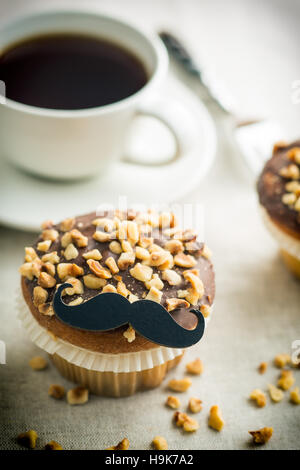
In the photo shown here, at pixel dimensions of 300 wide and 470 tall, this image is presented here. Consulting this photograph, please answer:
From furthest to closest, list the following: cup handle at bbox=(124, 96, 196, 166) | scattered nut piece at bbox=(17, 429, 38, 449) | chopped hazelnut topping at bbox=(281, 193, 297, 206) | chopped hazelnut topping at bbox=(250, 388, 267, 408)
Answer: cup handle at bbox=(124, 96, 196, 166) < chopped hazelnut topping at bbox=(281, 193, 297, 206) < chopped hazelnut topping at bbox=(250, 388, 267, 408) < scattered nut piece at bbox=(17, 429, 38, 449)

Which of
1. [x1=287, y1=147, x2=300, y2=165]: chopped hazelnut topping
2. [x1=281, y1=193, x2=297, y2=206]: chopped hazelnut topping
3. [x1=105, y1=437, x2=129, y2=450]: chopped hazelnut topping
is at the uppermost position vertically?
[x1=287, y1=147, x2=300, y2=165]: chopped hazelnut topping

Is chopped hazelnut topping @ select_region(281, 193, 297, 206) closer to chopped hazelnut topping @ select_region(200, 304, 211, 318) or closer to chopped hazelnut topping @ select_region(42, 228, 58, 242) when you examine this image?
chopped hazelnut topping @ select_region(200, 304, 211, 318)

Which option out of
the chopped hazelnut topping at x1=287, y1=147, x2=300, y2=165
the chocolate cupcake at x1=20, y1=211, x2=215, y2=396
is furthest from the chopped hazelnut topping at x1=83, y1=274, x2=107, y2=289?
the chopped hazelnut topping at x1=287, y1=147, x2=300, y2=165

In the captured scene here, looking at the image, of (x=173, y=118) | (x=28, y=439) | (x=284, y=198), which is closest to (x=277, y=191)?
(x=284, y=198)

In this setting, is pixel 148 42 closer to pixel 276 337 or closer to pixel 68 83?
pixel 68 83

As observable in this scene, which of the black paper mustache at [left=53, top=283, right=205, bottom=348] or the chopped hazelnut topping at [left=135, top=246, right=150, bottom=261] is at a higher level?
the chopped hazelnut topping at [left=135, top=246, right=150, bottom=261]

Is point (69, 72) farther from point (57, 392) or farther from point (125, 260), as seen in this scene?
point (57, 392)
